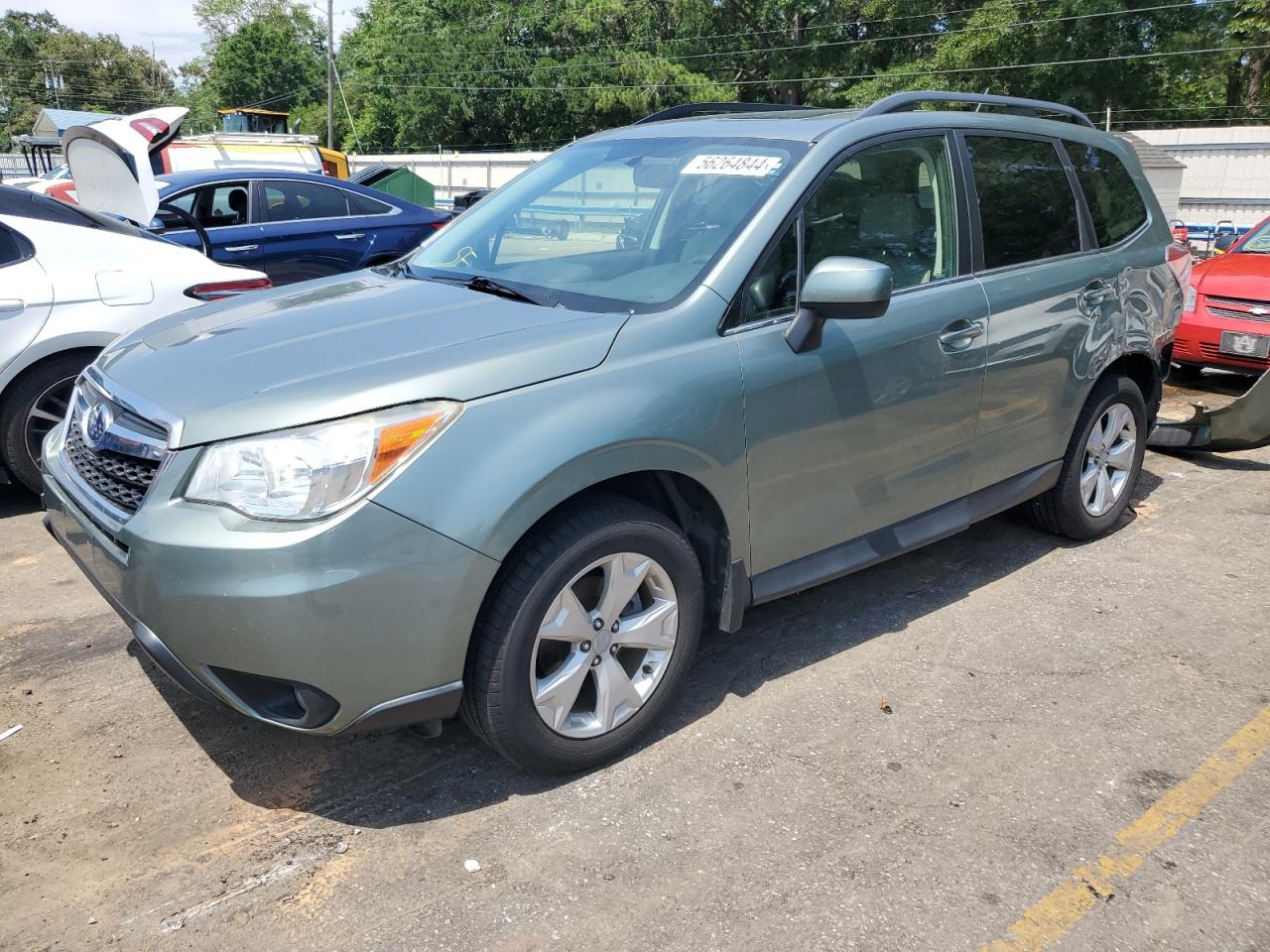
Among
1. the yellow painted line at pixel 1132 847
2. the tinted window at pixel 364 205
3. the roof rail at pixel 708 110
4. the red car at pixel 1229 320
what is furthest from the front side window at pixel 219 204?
the yellow painted line at pixel 1132 847

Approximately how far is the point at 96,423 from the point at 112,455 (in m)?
0.18

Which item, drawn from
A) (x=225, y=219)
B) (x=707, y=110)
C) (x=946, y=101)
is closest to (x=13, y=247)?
(x=707, y=110)

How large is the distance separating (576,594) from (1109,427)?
300 centimetres

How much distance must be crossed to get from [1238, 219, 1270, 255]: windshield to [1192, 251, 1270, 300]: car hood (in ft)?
0.73

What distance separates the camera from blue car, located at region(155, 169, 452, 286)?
28.2 ft

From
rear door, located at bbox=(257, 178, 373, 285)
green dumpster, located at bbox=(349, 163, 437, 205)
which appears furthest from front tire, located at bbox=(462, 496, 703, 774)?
green dumpster, located at bbox=(349, 163, 437, 205)

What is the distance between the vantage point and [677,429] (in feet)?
9.62

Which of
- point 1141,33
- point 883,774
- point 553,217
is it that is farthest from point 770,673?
point 1141,33

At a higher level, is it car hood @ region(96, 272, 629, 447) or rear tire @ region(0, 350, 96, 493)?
car hood @ region(96, 272, 629, 447)

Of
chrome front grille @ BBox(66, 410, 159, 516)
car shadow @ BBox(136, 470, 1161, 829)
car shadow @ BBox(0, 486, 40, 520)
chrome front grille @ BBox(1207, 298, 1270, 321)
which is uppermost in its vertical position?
chrome front grille @ BBox(66, 410, 159, 516)

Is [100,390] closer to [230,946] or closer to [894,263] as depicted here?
[230,946]

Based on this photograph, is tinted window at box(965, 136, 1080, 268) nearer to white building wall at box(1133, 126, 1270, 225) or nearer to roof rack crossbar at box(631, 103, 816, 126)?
roof rack crossbar at box(631, 103, 816, 126)

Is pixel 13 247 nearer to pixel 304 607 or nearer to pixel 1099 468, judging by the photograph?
pixel 304 607

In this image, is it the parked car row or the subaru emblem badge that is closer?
the subaru emblem badge
